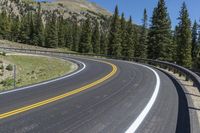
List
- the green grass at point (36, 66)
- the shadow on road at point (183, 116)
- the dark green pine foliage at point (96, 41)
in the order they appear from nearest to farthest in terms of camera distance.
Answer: the shadow on road at point (183, 116)
the green grass at point (36, 66)
the dark green pine foliage at point (96, 41)

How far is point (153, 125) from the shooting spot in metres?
8.31

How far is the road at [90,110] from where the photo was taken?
25.6ft

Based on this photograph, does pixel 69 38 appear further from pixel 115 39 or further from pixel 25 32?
pixel 115 39

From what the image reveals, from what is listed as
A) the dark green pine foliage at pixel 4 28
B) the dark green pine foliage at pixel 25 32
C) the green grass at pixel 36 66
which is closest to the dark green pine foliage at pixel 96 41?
the dark green pine foliage at pixel 25 32

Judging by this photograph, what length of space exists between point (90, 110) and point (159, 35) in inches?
1748

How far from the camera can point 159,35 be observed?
52.3 meters

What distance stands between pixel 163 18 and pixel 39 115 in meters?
47.0

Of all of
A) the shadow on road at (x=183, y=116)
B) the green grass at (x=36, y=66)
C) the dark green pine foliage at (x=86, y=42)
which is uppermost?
the dark green pine foliage at (x=86, y=42)

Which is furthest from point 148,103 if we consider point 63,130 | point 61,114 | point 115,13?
point 115,13

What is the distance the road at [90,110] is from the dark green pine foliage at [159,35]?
38.7 m

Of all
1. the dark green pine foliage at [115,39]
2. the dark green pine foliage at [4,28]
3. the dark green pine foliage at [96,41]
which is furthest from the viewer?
the dark green pine foliage at [4,28]

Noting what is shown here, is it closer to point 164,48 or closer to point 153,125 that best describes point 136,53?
point 164,48

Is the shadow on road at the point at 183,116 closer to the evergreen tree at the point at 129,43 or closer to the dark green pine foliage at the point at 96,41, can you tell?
the evergreen tree at the point at 129,43

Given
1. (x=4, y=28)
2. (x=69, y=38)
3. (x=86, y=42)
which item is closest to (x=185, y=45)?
(x=86, y=42)
